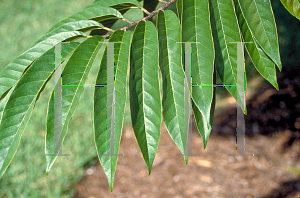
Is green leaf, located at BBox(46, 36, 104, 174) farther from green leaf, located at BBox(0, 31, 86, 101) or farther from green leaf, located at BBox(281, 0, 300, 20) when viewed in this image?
green leaf, located at BBox(281, 0, 300, 20)

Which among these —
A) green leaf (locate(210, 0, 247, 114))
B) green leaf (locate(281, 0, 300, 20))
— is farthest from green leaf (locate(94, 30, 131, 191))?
green leaf (locate(281, 0, 300, 20))

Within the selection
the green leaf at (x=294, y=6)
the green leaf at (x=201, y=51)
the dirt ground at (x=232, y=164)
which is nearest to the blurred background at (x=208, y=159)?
the dirt ground at (x=232, y=164)

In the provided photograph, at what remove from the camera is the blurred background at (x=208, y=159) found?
2.22 metres

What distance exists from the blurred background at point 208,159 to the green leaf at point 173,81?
5.86 feet

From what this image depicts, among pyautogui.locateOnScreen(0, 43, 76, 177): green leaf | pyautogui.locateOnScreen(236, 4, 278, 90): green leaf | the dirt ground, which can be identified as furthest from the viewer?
the dirt ground

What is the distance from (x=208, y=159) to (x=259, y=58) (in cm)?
180

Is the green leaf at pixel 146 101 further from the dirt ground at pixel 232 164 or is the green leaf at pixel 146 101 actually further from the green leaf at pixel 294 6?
the dirt ground at pixel 232 164

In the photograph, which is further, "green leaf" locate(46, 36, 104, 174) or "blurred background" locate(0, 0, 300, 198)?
"blurred background" locate(0, 0, 300, 198)

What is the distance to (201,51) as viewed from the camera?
0.65 meters

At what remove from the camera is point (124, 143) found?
101 inches

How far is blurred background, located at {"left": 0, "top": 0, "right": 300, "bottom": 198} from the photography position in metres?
2.22

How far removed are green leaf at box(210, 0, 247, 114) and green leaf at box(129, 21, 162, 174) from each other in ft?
0.66

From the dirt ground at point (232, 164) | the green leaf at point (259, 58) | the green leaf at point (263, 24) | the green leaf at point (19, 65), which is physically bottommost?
the dirt ground at point (232, 164)

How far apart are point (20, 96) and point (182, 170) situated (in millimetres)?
1964
